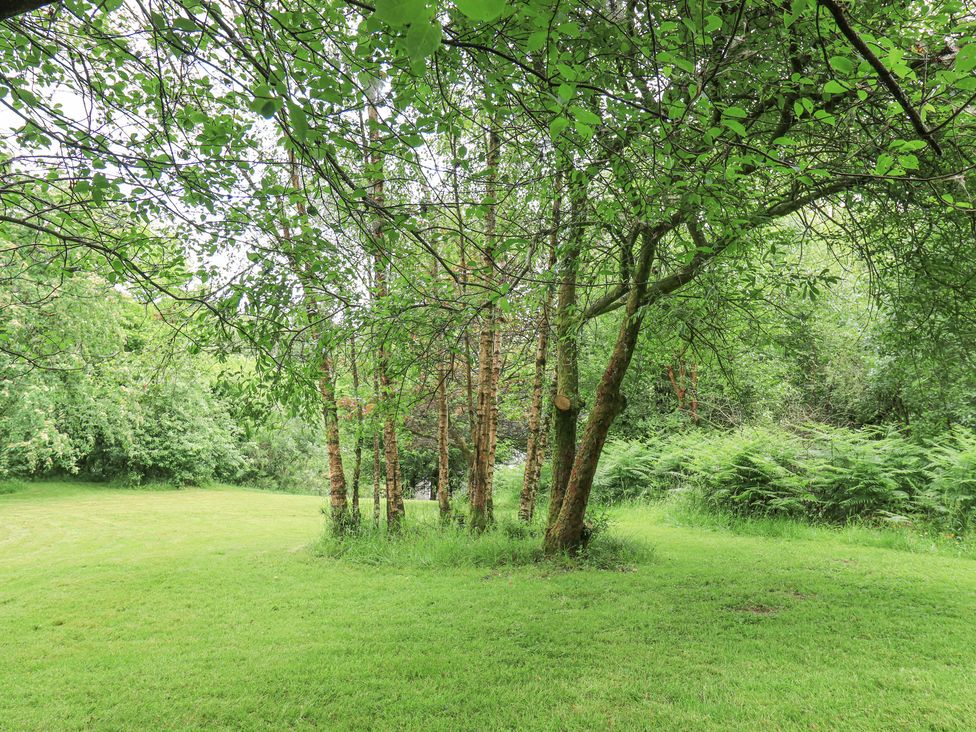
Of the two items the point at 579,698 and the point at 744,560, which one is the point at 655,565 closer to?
the point at 744,560

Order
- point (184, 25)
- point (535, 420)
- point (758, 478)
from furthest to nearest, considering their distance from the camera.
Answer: point (758, 478)
point (535, 420)
point (184, 25)

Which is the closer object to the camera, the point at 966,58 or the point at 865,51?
the point at 865,51

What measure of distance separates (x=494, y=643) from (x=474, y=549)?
304 cm

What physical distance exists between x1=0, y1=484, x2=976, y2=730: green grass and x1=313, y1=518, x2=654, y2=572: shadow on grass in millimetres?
199

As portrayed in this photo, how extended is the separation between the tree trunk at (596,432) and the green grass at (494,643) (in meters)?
0.65

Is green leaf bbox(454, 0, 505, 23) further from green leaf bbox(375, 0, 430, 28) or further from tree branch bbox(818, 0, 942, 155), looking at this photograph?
tree branch bbox(818, 0, 942, 155)

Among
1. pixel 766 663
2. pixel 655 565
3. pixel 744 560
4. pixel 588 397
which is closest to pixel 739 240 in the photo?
pixel 766 663

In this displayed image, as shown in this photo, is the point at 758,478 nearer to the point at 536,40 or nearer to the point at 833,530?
the point at 833,530

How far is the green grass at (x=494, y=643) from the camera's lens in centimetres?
364

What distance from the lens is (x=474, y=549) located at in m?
7.81

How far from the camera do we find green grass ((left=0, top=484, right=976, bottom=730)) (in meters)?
3.64

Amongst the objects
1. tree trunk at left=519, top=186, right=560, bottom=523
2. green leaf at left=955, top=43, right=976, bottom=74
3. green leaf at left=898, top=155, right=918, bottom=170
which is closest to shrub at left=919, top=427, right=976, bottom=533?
tree trunk at left=519, top=186, right=560, bottom=523

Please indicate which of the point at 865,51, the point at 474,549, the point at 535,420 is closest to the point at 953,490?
the point at 535,420

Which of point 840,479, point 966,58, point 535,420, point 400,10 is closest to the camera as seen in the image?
point 400,10
